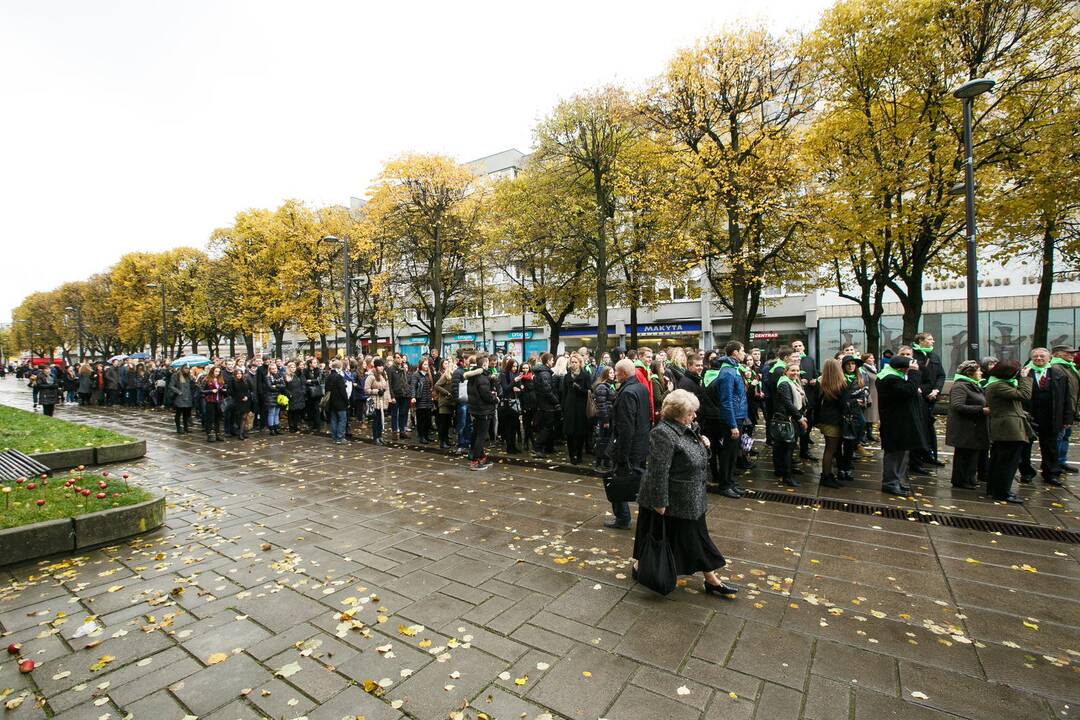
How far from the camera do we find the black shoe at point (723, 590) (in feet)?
14.0

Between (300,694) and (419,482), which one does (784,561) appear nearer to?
(300,694)

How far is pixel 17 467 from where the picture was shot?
24.5ft

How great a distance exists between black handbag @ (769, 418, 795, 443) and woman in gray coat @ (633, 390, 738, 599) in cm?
395

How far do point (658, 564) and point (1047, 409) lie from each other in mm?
7250

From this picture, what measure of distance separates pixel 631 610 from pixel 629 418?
2.16 m

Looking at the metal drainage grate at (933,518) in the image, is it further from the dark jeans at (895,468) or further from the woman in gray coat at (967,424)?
the woman in gray coat at (967,424)

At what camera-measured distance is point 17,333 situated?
86375mm

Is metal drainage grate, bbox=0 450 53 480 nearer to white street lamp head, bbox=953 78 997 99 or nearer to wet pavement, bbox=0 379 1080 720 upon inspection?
wet pavement, bbox=0 379 1080 720

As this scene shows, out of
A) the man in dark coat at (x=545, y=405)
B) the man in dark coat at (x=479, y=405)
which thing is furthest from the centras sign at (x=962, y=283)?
the man in dark coat at (x=479, y=405)

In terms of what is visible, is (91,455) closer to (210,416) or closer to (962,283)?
(210,416)

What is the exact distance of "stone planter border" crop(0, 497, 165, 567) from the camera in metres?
5.07

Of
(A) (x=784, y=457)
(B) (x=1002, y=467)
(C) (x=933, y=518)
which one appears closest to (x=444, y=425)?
(A) (x=784, y=457)

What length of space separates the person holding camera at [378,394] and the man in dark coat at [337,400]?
0.71 meters

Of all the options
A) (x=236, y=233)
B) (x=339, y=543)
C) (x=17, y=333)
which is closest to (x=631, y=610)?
(x=339, y=543)
